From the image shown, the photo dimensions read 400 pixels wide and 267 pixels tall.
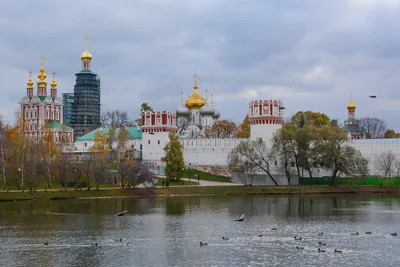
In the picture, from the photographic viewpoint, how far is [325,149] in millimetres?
64125

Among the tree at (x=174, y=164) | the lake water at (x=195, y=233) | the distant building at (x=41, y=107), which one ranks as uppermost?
the distant building at (x=41, y=107)

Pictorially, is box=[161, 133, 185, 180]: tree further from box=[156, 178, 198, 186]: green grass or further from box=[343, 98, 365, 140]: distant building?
box=[343, 98, 365, 140]: distant building

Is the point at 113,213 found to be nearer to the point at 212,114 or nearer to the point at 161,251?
the point at 161,251

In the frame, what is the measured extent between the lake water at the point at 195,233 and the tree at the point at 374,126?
65.0 m

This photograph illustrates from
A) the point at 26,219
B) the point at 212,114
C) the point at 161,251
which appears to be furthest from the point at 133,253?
the point at 212,114

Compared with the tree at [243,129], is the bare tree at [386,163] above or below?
below

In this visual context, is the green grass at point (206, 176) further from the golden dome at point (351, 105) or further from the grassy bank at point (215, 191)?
the golden dome at point (351, 105)

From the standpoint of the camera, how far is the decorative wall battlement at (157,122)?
77000 millimetres

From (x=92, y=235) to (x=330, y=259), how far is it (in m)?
12.3

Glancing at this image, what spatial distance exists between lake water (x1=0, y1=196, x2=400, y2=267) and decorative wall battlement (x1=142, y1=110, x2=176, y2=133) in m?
26.6

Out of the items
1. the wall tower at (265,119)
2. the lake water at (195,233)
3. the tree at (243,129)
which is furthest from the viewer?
the tree at (243,129)

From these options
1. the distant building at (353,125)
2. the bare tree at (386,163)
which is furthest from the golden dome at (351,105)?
the bare tree at (386,163)

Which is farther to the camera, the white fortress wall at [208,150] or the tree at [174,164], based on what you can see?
the white fortress wall at [208,150]

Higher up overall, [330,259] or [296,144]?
[296,144]
